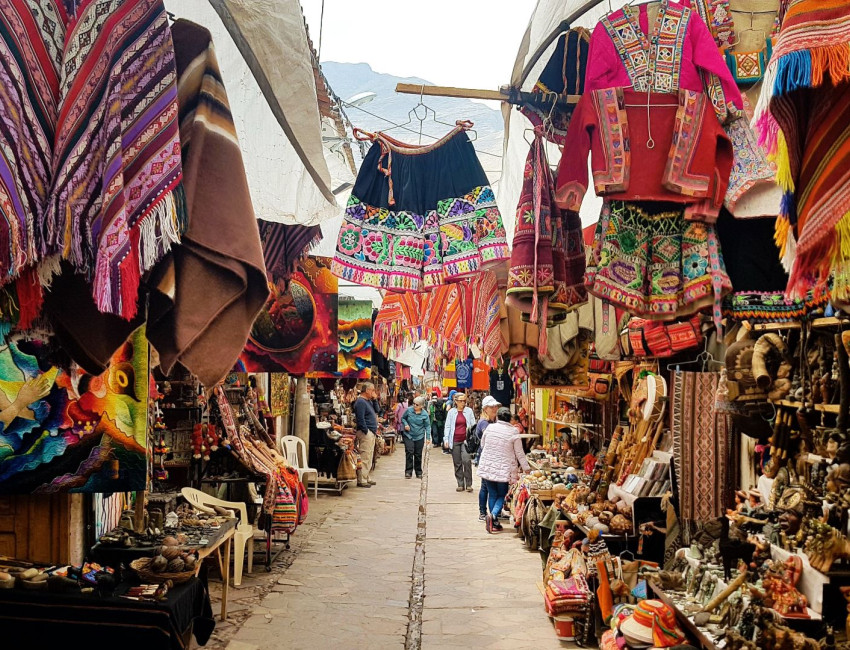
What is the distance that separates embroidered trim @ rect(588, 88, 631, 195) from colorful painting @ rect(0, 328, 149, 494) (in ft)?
7.17

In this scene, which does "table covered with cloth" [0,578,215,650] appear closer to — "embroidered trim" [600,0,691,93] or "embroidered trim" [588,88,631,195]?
"embroidered trim" [588,88,631,195]

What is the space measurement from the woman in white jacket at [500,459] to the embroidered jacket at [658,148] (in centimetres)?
771

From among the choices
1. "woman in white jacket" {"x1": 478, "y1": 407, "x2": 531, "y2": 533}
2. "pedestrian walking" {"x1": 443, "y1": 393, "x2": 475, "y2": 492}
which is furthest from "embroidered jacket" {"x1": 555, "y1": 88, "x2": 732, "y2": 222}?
"pedestrian walking" {"x1": 443, "y1": 393, "x2": 475, "y2": 492}

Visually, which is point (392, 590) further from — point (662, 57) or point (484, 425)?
point (484, 425)

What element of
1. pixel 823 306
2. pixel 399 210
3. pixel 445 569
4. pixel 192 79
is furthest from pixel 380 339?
pixel 192 79

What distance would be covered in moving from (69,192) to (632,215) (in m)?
2.32

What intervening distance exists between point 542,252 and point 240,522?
18.7ft

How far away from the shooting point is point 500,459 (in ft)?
35.2

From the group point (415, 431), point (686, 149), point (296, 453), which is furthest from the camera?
point (415, 431)

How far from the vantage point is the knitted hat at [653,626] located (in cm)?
441

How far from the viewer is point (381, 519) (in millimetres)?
11719

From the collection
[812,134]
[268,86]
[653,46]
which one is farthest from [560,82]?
[812,134]

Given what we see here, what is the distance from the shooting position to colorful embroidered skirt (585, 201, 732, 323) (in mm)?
3199

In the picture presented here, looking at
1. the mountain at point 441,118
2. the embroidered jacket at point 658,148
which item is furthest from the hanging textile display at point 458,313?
the embroidered jacket at point 658,148
